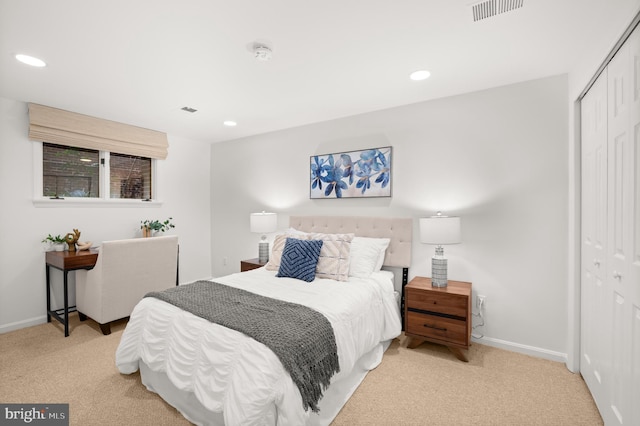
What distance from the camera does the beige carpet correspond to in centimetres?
185

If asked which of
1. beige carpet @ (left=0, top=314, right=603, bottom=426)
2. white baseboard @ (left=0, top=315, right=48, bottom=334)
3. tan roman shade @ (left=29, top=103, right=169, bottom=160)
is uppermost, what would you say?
tan roman shade @ (left=29, top=103, right=169, bottom=160)

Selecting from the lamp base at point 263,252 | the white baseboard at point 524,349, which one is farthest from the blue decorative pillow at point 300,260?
the white baseboard at point 524,349

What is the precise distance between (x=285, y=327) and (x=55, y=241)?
3.16 m

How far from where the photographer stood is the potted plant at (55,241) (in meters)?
3.29

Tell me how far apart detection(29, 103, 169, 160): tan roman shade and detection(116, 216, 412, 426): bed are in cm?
245

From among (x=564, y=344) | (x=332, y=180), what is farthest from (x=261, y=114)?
(x=564, y=344)

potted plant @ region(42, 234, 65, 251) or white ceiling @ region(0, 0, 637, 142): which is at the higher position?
white ceiling @ region(0, 0, 637, 142)

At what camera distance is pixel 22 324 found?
3.21 metres

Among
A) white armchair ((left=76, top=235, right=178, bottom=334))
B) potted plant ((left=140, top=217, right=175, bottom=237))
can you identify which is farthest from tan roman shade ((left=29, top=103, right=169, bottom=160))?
white armchair ((left=76, top=235, right=178, bottom=334))

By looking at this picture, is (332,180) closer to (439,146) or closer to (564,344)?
(439,146)

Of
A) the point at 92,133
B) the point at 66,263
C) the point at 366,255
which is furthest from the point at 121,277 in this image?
the point at 366,255

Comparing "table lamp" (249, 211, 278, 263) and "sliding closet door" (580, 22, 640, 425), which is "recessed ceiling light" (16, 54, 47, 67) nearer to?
"table lamp" (249, 211, 278, 263)

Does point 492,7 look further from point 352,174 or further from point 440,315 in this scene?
point 440,315

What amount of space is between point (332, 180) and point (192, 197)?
8.16 feet
